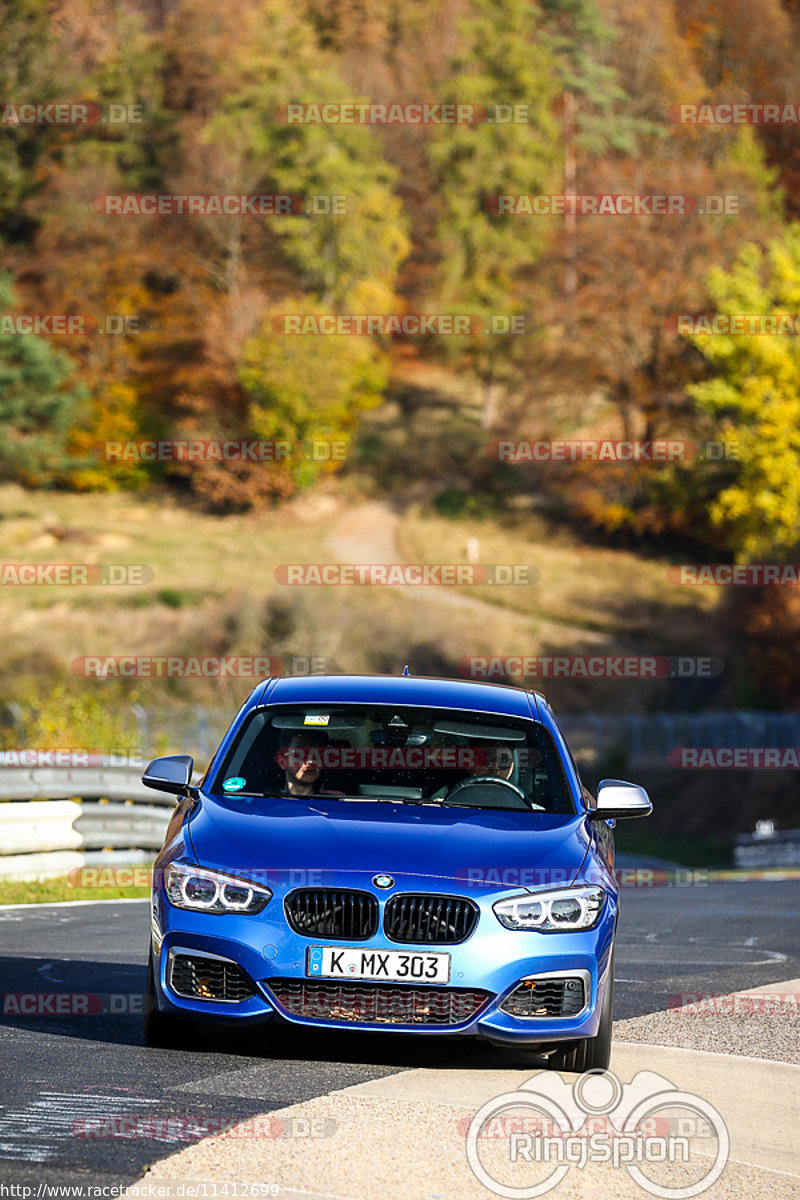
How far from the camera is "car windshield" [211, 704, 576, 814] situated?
24.7 feet

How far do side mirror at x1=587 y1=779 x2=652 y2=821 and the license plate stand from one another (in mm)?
1410

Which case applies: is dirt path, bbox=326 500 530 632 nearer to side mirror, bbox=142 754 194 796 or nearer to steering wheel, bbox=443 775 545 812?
steering wheel, bbox=443 775 545 812

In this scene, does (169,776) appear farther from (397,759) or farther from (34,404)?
(34,404)

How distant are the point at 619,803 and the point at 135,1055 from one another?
2.38 metres

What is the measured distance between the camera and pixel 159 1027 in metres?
6.91

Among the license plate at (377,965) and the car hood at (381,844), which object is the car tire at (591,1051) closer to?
the car hood at (381,844)

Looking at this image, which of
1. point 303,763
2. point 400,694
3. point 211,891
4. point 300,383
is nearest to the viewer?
point 211,891

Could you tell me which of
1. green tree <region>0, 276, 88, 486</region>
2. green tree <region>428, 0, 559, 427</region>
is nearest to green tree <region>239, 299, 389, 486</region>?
green tree <region>0, 276, 88, 486</region>

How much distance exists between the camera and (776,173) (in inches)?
3371

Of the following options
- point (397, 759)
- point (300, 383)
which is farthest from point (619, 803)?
point (300, 383)

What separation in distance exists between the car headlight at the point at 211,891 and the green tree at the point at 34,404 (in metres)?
65.1

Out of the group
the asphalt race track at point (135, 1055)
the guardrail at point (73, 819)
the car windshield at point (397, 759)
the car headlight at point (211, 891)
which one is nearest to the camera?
the asphalt race track at point (135, 1055)

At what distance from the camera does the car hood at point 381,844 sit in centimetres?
651

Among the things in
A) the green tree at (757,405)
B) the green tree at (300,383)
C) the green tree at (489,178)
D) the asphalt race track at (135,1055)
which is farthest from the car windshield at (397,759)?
the green tree at (489,178)
